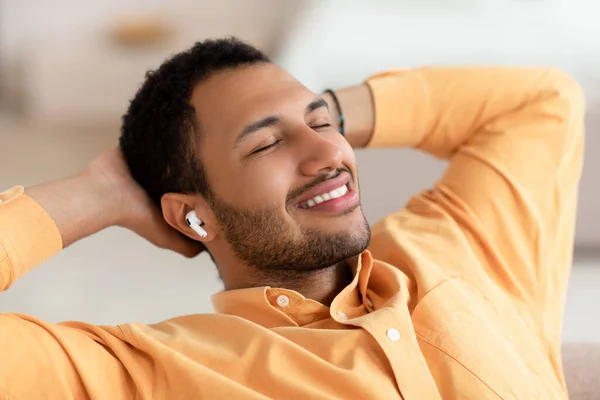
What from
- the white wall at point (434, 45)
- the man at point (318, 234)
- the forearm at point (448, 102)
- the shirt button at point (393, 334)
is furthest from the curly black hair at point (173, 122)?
the white wall at point (434, 45)

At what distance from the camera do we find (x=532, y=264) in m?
1.30

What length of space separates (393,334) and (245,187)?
1.15 ft

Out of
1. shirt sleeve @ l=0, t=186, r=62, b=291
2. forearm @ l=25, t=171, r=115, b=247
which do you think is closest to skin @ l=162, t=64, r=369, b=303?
forearm @ l=25, t=171, r=115, b=247

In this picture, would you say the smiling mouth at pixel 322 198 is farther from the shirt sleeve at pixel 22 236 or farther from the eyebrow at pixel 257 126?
the shirt sleeve at pixel 22 236

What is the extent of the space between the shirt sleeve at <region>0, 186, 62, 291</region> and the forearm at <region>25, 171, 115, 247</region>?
0.9 inches

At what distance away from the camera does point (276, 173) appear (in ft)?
3.75

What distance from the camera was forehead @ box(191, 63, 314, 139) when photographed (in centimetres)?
118

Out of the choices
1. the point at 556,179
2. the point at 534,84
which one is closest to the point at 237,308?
the point at 556,179

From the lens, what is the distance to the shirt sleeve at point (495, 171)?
1.29 meters

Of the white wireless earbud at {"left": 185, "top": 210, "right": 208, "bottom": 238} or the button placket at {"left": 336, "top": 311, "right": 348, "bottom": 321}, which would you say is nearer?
the button placket at {"left": 336, "top": 311, "right": 348, "bottom": 321}

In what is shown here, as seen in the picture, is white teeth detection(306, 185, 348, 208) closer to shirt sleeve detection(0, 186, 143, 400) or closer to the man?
the man

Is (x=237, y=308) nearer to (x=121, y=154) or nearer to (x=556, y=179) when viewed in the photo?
(x=121, y=154)

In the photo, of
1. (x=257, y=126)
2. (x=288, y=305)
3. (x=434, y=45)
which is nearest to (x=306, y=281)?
(x=288, y=305)

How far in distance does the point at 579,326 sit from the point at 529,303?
605 millimetres
